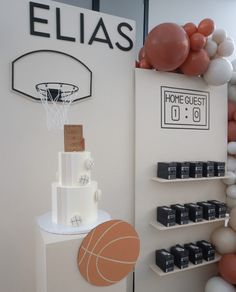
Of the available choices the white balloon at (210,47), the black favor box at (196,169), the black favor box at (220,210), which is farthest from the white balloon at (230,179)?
the white balloon at (210,47)

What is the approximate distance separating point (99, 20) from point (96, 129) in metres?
0.87

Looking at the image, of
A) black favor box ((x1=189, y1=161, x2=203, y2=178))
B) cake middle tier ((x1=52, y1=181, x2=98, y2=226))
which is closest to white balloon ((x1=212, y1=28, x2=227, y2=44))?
black favor box ((x1=189, y1=161, x2=203, y2=178))

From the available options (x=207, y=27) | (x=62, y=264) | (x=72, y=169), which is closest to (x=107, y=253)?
(x=62, y=264)

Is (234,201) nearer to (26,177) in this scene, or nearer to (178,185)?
(178,185)

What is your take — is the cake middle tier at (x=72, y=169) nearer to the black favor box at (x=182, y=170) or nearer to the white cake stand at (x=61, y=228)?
the white cake stand at (x=61, y=228)

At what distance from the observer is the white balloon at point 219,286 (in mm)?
2010

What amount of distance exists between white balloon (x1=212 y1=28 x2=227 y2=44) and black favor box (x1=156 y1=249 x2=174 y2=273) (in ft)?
6.25

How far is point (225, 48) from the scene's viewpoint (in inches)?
78.8

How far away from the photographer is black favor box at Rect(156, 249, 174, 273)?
1.90 m

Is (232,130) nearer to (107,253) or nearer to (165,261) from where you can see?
(165,261)

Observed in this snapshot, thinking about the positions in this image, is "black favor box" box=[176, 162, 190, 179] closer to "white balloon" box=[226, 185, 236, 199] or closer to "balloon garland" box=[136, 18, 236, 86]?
"white balloon" box=[226, 185, 236, 199]

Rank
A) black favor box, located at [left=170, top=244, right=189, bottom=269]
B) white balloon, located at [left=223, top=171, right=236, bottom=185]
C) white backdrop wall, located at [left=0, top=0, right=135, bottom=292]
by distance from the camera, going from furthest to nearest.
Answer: white balloon, located at [left=223, top=171, right=236, bottom=185] → black favor box, located at [left=170, top=244, right=189, bottom=269] → white backdrop wall, located at [left=0, top=0, right=135, bottom=292]

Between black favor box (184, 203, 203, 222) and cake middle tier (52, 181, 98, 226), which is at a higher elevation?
cake middle tier (52, 181, 98, 226)

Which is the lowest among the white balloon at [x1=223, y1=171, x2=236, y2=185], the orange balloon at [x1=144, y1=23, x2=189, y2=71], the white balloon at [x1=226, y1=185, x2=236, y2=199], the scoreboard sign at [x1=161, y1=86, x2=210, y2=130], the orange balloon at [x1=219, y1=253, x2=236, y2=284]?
the orange balloon at [x1=219, y1=253, x2=236, y2=284]
